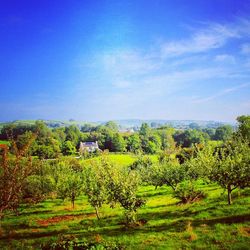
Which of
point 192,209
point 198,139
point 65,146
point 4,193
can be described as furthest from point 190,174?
point 198,139

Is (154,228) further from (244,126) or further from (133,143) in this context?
(133,143)

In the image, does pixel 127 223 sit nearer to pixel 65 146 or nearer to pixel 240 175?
pixel 240 175

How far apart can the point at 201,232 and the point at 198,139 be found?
164719 mm

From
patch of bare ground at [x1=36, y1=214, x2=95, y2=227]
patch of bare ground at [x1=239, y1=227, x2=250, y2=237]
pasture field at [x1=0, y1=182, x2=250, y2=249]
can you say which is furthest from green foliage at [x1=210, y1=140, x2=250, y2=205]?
patch of bare ground at [x1=36, y1=214, x2=95, y2=227]

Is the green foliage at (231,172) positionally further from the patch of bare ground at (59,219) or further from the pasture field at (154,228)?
the patch of bare ground at (59,219)

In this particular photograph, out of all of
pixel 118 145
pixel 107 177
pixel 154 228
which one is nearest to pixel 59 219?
pixel 107 177

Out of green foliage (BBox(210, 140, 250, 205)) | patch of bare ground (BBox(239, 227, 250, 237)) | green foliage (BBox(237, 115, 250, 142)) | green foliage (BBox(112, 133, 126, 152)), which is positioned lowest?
green foliage (BBox(112, 133, 126, 152))

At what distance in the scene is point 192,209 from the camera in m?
34.9

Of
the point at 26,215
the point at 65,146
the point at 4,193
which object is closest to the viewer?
the point at 4,193

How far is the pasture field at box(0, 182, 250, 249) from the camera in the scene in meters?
24.5

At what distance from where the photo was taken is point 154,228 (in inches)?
1156

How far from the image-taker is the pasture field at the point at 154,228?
24469mm

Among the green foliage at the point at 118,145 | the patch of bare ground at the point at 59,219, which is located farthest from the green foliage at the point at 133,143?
the patch of bare ground at the point at 59,219

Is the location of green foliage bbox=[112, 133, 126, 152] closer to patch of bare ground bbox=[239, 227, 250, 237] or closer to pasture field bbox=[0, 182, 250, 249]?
pasture field bbox=[0, 182, 250, 249]
